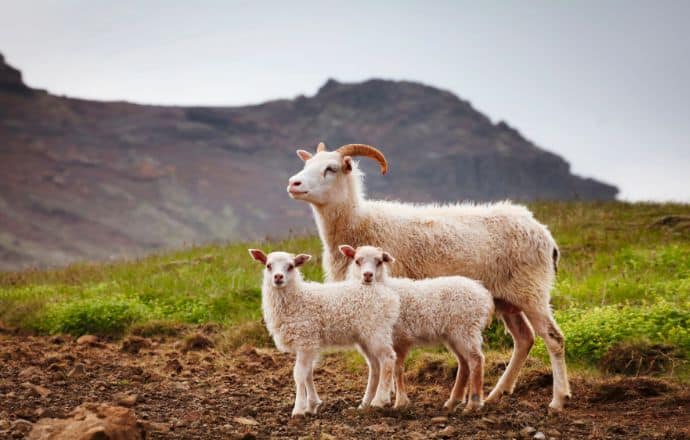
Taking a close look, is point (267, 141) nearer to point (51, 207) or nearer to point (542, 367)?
point (51, 207)

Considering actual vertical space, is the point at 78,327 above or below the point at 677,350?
below

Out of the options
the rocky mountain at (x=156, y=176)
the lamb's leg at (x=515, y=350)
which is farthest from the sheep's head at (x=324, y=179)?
the rocky mountain at (x=156, y=176)

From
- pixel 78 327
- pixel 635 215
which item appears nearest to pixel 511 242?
pixel 78 327

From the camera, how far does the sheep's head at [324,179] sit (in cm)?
891

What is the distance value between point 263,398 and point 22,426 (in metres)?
2.89

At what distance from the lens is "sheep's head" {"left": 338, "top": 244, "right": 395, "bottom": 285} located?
7.82 meters

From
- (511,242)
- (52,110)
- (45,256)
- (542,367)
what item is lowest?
(45,256)

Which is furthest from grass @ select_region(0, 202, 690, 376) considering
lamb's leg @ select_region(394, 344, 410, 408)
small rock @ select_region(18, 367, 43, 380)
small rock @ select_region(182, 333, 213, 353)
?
small rock @ select_region(18, 367, 43, 380)

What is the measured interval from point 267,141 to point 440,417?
184104 millimetres

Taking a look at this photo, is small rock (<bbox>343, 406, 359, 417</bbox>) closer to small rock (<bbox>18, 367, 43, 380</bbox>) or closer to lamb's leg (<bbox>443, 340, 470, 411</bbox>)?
lamb's leg (<bbox>443, 340, 470, 411</bbox>)

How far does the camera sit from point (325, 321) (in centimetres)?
780

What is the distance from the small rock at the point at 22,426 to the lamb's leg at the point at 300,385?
2.31 meters

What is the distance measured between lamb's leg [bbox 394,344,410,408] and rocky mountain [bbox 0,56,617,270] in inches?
3974

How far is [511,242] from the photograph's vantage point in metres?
9.11
